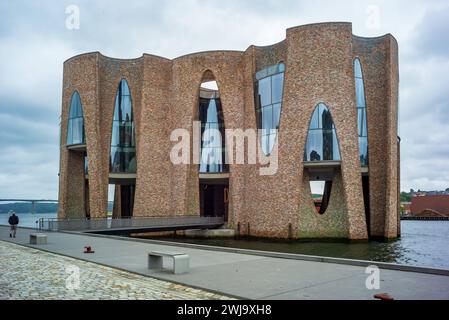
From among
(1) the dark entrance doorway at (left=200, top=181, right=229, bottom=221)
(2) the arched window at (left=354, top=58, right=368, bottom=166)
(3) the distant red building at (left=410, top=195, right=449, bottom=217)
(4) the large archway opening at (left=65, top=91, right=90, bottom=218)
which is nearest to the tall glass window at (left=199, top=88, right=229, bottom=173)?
(1) the dark entrance doorway at (left=200, top=181, right=229, bottom=221)

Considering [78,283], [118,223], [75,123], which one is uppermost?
[75,123]

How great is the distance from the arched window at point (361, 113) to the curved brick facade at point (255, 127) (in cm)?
52

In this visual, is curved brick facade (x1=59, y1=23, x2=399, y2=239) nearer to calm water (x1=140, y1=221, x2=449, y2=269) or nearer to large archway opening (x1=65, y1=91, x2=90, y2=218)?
large archway opening (x1=65, y1=91, x2=90, y2=218)

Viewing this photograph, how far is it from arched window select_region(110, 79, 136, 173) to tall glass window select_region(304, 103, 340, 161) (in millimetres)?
17901

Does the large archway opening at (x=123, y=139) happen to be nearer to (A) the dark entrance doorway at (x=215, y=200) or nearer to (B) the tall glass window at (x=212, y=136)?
(B) the tall glass window at (x=212, y=136)

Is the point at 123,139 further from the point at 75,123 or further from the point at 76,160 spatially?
the point at 76,160

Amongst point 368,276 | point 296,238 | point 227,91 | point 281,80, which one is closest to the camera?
point 368,276

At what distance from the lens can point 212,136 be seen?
136ft

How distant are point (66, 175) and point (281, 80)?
23340mm

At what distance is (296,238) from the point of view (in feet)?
108

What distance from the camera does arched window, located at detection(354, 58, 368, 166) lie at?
3528 centimetres

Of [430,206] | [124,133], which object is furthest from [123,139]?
[430,206]

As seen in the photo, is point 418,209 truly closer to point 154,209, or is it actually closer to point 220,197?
point 220,197
